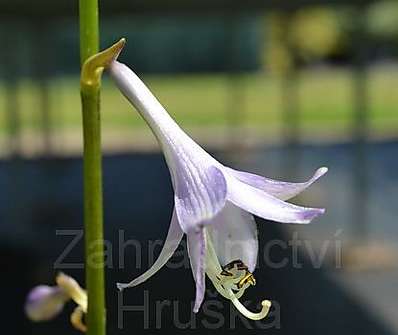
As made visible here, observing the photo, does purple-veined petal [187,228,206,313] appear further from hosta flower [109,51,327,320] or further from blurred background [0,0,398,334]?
blurred background [0,0,398,334]

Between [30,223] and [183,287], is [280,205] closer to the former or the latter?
[183,287]

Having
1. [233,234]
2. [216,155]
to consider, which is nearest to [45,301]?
[233,234]

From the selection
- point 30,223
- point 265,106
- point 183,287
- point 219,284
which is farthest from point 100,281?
point 265,106

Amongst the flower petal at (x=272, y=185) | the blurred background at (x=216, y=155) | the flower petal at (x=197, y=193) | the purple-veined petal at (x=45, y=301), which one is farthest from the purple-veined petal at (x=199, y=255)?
the blurred background at (x=216, y=155)

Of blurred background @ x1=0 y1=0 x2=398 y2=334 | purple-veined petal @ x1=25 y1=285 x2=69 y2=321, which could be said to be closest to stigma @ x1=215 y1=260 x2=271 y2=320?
purple-veined petal @ x1=25 y1=285 x2=69 y2=321

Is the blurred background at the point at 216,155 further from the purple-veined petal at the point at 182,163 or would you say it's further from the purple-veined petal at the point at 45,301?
the purple-veined petal at the point at 182,163

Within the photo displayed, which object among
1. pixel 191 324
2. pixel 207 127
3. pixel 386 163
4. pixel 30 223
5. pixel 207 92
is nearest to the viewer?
pixel 191 324
